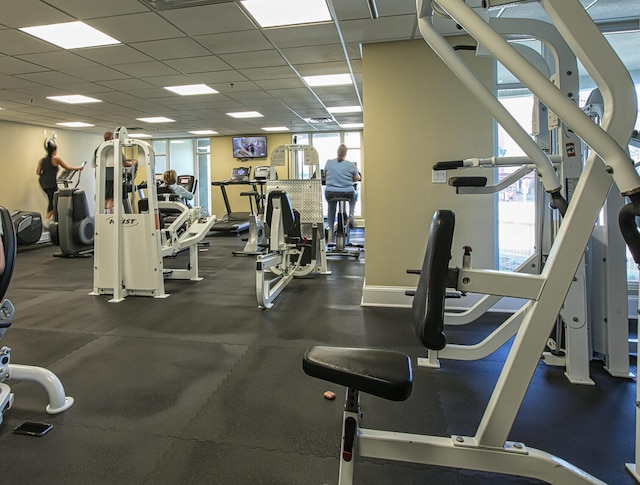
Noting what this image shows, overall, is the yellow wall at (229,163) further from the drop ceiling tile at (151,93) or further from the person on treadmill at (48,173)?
the drop ceiling tile at (151,93)

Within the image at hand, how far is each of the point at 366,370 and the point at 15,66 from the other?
6.03 metres

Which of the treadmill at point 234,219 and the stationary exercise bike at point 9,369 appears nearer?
the stationary exercise bike at point 9,369

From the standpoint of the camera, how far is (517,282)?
117 cm

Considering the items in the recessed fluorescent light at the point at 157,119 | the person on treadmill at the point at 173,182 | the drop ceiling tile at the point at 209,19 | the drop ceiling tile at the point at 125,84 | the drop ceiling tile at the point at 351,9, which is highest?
the recessed fluorescent light at the point at 157,119

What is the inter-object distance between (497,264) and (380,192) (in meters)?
1.36

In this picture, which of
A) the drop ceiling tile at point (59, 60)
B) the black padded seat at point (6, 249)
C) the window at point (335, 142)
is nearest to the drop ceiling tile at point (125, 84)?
the drop ceiling tile at point (59, 60)

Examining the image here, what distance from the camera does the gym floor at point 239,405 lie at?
1.57 metres

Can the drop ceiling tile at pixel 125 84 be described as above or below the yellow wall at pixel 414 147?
above

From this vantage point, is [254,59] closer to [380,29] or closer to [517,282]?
[380,29]

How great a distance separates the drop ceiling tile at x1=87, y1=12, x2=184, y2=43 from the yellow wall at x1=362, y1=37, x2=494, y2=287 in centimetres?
198

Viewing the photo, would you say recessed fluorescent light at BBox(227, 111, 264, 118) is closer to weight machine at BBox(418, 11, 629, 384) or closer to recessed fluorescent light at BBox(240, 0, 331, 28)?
recessed fluorescent light at BBox(240, 0, 331, 28)

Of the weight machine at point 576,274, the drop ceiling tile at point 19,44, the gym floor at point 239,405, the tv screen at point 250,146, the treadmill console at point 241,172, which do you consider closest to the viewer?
the gym floor at point 239,405

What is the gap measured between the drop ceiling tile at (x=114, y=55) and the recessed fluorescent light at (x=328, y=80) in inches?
87.0

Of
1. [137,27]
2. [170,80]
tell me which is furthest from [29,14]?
[170,80]
